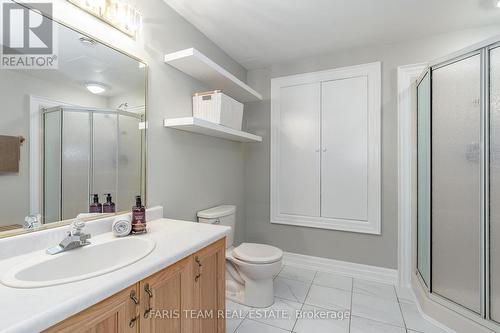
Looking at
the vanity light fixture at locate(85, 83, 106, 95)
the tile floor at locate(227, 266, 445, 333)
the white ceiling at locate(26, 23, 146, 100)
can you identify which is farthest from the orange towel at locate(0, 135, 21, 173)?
the tile floor at locate(227, 266, 445, 333)

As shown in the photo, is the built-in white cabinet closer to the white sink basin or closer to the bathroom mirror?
the bathroom mirror

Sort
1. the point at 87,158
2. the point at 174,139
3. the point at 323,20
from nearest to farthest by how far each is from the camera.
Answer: the point at 87,158 < the point at 174,139 < the point at 323,20

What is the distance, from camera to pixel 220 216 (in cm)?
213

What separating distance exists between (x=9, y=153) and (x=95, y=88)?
0.51 meters

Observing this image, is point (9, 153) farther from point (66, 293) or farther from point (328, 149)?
point (328, 149)

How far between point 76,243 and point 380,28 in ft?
8.77

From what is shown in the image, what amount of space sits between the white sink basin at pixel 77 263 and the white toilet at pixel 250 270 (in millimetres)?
862

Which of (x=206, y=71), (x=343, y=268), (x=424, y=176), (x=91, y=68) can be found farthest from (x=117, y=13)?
(x=343, y=268)

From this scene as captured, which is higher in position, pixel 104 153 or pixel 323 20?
pixel 323 20

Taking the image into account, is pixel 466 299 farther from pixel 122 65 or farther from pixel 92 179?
pixel 122 65

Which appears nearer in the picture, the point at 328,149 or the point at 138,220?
the point at 138,220

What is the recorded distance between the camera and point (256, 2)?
1776 mm

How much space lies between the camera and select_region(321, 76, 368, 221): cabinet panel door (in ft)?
8.01

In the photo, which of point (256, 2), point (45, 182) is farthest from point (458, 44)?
point (45, 182)
